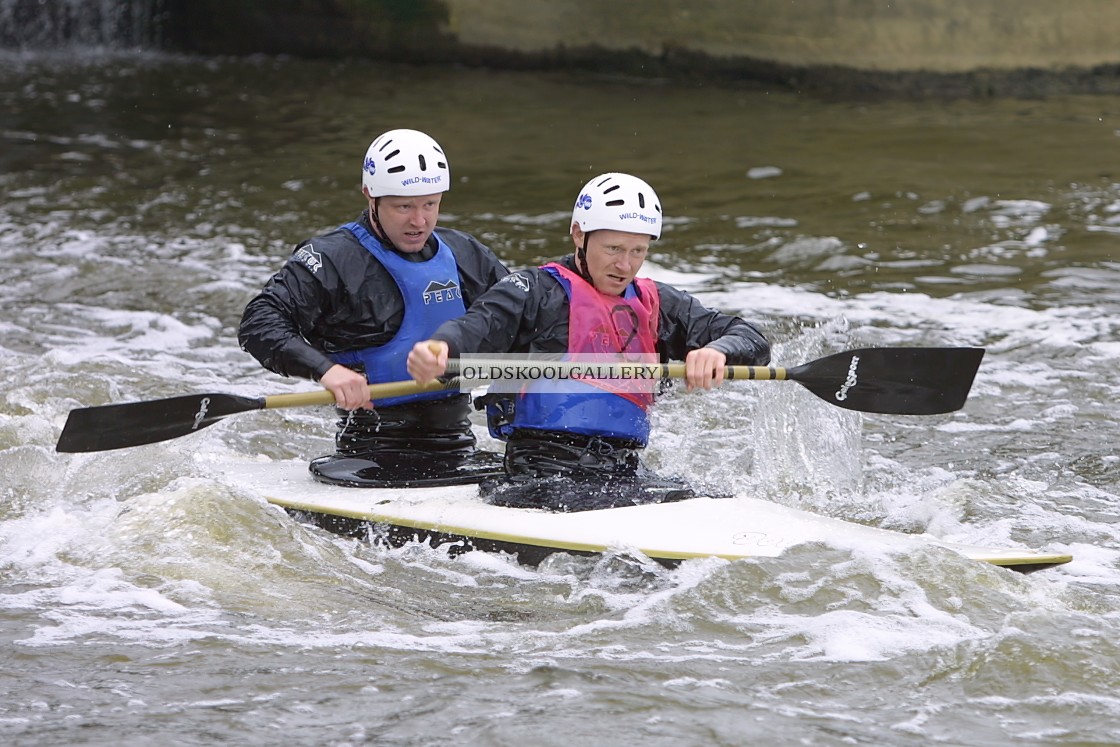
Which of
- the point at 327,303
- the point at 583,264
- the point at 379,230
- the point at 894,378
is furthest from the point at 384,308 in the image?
the point at 894,378

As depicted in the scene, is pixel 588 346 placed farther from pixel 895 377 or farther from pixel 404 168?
pixel 895 377

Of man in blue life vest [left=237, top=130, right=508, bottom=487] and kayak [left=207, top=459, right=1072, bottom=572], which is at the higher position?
man in blue life vest [left=237, top=130, right=508, bottom=487]

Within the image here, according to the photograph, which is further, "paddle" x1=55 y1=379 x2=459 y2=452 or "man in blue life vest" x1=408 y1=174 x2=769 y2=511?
"paddle" x1=55 y1=379 x2=459 y2=452

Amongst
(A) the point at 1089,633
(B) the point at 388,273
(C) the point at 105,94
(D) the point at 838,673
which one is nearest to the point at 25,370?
(B) the point at 388,273

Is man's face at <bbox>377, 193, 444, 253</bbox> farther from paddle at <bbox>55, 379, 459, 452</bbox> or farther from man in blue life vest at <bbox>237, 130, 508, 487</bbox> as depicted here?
paddle at <bbox>55, 379, 459, 452</bbox>

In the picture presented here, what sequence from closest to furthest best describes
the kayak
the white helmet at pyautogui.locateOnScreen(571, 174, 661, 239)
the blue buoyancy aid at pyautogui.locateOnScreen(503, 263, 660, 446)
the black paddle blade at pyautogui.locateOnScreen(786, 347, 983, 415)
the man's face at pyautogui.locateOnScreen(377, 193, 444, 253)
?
the kayak < the white helmet at pyautogui.locateOnScreen(571, 174, 661, 239) < the blue buoyancy aid at pyautogui.locateOnScreen(503, 263, 660, 446) < the man's face at pyautogui.locateOnScreen(377, 193, 444, 253) < the black paddle blade at pyautogui.locateOnScreen(786, 347, 983, 415)

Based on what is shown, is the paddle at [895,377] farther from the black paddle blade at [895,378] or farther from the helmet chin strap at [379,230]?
the helmet chin strap at [379,230]

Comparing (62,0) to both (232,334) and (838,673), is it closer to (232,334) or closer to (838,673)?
(232,334)

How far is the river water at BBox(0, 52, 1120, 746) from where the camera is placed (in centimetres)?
359

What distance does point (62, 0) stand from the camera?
19.5m

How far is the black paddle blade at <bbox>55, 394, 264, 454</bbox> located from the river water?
0.31 m

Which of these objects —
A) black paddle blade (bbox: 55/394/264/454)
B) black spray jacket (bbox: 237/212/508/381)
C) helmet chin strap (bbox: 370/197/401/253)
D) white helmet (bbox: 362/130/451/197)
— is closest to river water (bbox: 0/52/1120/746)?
black paddle blade (bbox: 55/394/264/454)

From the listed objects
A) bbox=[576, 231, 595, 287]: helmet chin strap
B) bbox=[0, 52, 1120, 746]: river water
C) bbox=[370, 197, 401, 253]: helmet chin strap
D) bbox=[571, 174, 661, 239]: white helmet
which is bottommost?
bbox=[0, 52, 1120, 746]: river water

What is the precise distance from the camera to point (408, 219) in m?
4.90
